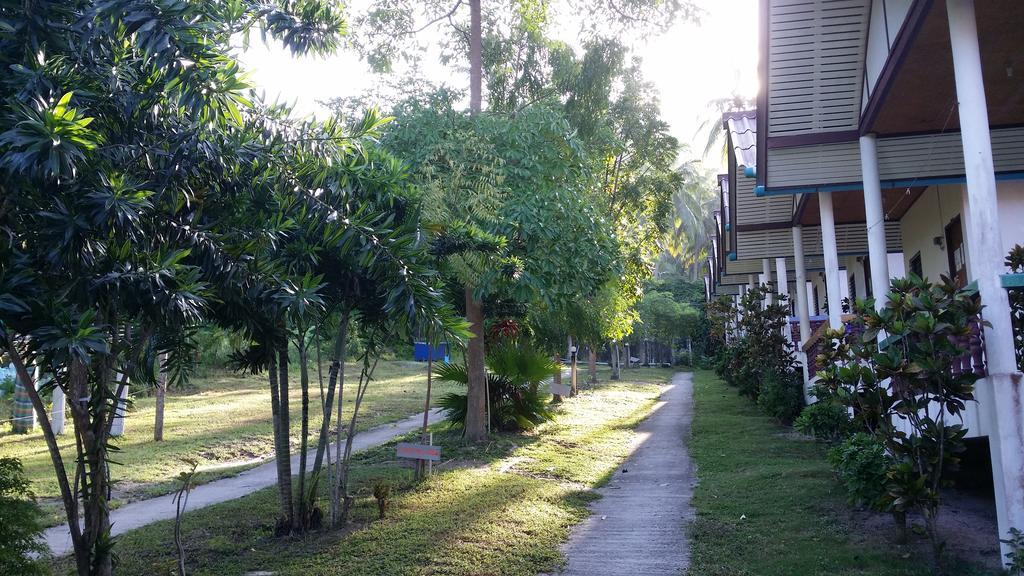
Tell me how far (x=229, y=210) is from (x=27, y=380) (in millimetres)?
1960

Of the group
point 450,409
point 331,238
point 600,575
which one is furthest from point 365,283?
point 450,409

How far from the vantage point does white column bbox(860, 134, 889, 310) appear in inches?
356

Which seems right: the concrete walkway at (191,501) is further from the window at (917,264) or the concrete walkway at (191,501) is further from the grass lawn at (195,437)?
the window at (917,264)

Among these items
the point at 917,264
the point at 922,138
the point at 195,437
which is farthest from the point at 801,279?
the point at 195,437

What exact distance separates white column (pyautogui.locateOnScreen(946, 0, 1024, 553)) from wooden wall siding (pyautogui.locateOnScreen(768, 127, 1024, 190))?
11.1 ft

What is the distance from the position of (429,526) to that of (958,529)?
5.02 metres

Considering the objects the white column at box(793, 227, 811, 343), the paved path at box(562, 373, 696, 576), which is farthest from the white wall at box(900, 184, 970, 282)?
the paved path at box(562, 373, 696, 576)

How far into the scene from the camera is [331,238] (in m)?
6.79

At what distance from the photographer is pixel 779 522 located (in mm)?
8367

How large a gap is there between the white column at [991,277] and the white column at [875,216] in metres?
2.73

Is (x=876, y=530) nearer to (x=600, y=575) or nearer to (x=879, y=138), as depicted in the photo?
(x=600, y=575)

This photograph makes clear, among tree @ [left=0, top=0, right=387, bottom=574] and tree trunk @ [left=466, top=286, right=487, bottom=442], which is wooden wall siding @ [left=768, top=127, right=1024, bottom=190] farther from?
tree @ [left=0, top=0, right=387, bottom=574]

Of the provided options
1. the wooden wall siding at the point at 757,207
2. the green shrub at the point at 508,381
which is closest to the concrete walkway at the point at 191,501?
the green shrub at the point at 508,381

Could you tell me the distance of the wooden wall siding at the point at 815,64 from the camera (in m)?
9.07
